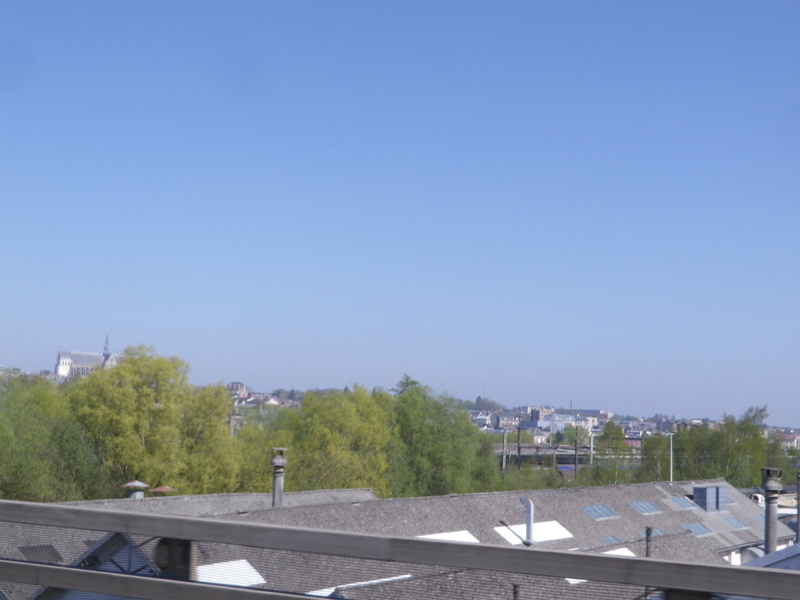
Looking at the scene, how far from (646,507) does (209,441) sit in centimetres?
2314

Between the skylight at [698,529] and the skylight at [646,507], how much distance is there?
1.37 metres

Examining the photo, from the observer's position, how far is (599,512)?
34.7 metres

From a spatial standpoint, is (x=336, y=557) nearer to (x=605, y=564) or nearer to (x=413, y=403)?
(x=605, y=564)

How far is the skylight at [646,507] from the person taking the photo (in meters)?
37.6

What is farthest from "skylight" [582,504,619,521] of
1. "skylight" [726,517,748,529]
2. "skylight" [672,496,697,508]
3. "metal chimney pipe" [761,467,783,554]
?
"skylight" [726,517,748,529]

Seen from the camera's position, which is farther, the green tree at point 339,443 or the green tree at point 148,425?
the green tree at point 339,443

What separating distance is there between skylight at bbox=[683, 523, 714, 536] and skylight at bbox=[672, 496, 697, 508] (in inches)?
83.4

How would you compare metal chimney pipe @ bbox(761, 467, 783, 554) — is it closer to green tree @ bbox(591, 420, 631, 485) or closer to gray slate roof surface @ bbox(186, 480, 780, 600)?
gray slate roof surface @ bbox(186, 480, 780, 600)

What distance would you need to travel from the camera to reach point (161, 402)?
47.8 meters

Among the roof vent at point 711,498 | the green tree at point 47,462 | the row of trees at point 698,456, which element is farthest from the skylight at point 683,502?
the row of trees at point 698,456

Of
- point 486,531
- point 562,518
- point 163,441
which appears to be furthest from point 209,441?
point 486,531

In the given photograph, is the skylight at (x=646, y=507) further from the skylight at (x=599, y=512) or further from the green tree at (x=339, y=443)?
the green tree at (x=339, y=443)

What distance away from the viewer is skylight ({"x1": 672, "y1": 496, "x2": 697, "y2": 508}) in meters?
40.4

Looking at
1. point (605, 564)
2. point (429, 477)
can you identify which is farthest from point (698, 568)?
point (429, 477)
